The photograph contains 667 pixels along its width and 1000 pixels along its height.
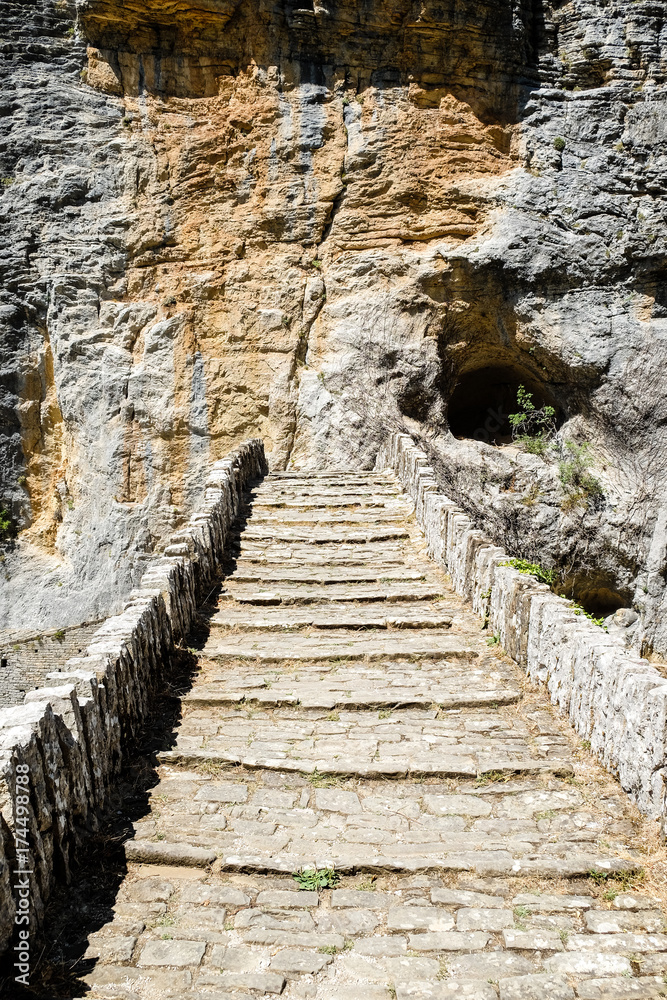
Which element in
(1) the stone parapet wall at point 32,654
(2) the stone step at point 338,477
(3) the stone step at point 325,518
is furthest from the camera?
(1) the stone parapet wall at point 32,654

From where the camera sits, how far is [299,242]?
17766mm

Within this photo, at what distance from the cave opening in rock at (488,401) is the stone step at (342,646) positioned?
12.9 m

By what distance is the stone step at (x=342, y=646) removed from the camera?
654cm

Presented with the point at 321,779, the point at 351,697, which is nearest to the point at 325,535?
the point at 351,697

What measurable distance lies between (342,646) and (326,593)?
1.34m

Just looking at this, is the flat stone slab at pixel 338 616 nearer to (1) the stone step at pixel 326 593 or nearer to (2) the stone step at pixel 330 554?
(1) the stone step at pixel 326 593

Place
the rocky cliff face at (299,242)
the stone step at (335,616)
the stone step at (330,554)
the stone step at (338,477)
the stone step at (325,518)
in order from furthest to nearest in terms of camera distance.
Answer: the rocky cliff face at (299,242)
the stone step at (338,477)
the stone step at (325,518)
the stone step at (330,554)
the stone step at (335,616)

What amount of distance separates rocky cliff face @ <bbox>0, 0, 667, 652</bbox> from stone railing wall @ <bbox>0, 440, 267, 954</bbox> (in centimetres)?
1132

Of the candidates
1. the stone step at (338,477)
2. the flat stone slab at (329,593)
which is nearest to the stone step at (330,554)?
the flat stone slab at (329,593)

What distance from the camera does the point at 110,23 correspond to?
1744 cm

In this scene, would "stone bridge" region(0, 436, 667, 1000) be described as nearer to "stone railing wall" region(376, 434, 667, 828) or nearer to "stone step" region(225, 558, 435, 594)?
"stone railing wall" region(376, 434, 667, 828)

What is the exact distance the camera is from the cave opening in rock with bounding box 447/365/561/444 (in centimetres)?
1928

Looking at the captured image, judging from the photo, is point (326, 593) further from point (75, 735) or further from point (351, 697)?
point (75, 735)

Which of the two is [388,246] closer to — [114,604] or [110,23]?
[110,23]
